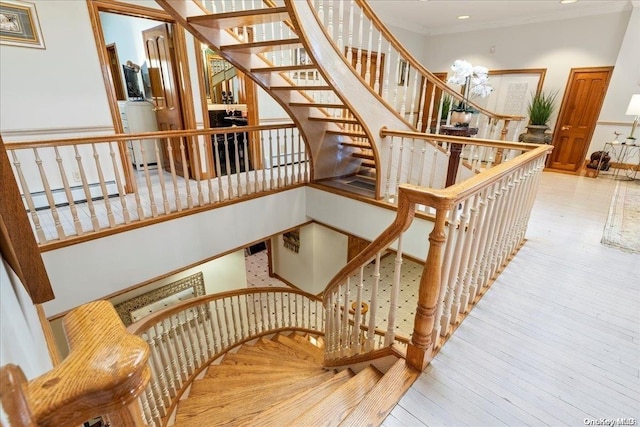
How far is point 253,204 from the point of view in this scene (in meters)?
3.79

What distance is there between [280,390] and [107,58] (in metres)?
3.76

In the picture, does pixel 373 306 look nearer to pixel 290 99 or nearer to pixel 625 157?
pixel 290 99

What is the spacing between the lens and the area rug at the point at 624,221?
2695mm

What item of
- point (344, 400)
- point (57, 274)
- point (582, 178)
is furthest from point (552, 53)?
point (57, 274)

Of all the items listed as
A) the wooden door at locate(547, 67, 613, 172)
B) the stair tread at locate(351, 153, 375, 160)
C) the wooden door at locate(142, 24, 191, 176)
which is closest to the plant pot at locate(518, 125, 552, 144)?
the wooden door at locate(547, 67, 613, 172)

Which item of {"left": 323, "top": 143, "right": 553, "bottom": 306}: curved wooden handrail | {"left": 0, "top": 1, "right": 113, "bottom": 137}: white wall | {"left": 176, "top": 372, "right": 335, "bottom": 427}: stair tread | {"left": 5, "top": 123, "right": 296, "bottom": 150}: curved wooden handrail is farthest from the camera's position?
{"left": 0, "top": 1, "right": 113, "bottom": 137}: white wall

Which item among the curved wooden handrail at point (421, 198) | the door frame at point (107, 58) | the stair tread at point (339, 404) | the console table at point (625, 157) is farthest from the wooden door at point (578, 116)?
the door frame at point (107, 58)

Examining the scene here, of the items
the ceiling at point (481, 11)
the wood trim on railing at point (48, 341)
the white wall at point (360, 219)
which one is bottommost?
the white wall at point (360, 219)

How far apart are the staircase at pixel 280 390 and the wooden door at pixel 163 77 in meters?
2.39

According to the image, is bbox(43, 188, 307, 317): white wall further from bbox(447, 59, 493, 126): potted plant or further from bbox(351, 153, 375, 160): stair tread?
bbox(447, 59, 493, 126): potted plant

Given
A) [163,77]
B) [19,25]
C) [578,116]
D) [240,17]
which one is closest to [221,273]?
[163,77]

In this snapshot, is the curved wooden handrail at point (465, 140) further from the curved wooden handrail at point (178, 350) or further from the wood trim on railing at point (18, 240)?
the wood trim on railing at point (18, 240)

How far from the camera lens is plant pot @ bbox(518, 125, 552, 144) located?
576cm

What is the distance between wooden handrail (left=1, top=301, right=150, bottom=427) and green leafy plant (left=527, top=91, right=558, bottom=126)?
7123mm
